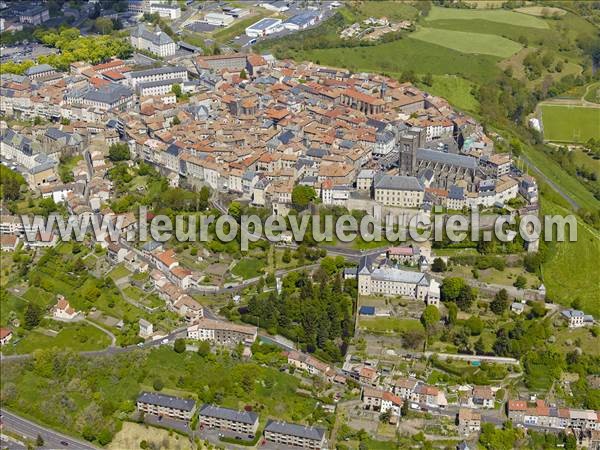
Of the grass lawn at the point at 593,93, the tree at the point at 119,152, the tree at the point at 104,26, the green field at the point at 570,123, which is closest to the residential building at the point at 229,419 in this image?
the tree at the point at 119,152

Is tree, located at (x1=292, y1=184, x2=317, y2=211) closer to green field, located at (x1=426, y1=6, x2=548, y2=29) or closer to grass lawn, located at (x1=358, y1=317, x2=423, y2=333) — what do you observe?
grass lawn, located at (x1=358, y1=317, x2=423, y2=333)

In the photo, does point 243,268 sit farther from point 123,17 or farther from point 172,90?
point 123,17

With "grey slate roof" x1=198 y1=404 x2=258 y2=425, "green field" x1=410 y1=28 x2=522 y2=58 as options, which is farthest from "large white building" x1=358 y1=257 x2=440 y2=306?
"green field" x1=410 y1=28 x2=522 y2=58

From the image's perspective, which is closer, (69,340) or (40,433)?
(40,433)

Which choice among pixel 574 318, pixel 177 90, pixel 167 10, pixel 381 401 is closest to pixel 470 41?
pixel 167 10

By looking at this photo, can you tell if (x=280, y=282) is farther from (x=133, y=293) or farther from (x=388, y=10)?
(x=388, y=10)
